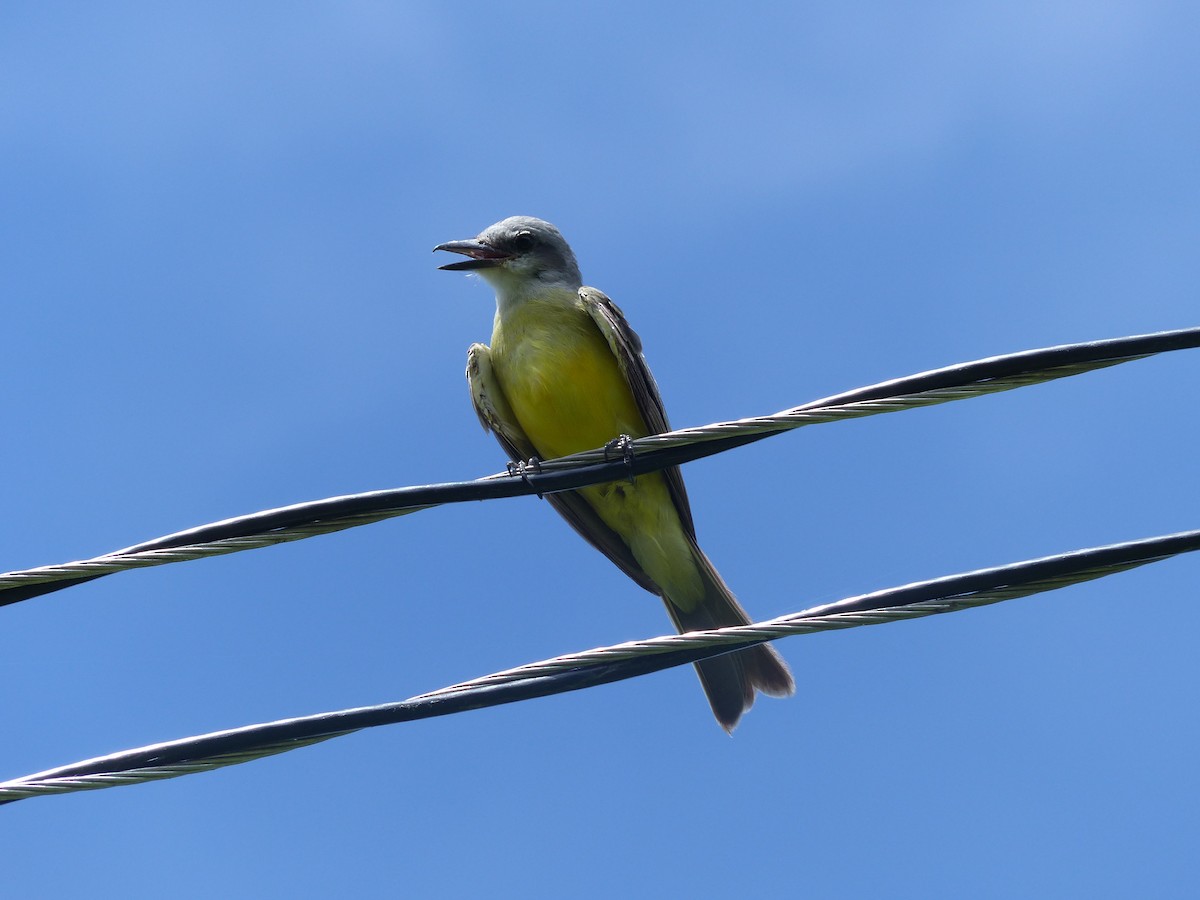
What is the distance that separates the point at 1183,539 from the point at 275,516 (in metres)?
2.67

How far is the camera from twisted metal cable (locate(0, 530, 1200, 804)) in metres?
3.41

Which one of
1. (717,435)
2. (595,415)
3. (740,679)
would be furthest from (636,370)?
(717,435)

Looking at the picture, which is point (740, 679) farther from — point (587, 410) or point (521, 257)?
point (521, 257)

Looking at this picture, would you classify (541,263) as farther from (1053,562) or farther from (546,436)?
(1053,562)

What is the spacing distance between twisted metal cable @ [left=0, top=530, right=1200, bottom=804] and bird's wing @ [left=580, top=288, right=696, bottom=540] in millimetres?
3553

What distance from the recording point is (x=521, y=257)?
25.6ft

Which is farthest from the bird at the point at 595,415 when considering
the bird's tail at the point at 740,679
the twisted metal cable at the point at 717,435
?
the twisted metal cable at the point at 717,435

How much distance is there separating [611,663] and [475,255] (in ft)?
15.8

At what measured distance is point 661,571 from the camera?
24.8 ft

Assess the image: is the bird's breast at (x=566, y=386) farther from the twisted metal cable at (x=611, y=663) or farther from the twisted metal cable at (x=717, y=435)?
the twisted metal cable at (x=611, y=663)

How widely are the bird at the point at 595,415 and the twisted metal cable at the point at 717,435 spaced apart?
117 inches

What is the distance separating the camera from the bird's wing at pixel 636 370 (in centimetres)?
705

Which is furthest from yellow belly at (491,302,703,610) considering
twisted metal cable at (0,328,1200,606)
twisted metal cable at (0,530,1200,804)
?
twisted metal cable at (0,530,1200,804)

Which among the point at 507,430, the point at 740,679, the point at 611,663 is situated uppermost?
the point at 507,430
